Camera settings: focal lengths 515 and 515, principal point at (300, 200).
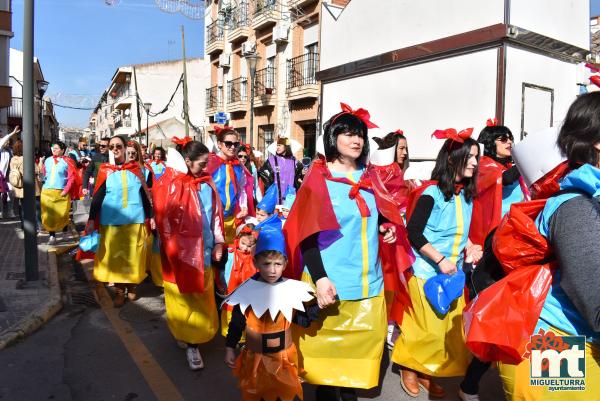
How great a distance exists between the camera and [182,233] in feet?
13.3

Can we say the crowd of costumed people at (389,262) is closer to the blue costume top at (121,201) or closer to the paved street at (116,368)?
the blue costume top at (121,201)

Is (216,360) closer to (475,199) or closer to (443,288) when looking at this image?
(443,288)

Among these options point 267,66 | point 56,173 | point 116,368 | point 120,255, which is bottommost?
point 116,368

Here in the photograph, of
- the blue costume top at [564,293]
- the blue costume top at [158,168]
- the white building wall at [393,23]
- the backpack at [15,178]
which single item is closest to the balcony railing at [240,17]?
→ the white building wall at [393,23]

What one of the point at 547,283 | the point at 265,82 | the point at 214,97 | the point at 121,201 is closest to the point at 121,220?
the point at 121,201

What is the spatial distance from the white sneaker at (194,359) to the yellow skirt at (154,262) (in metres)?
1.91

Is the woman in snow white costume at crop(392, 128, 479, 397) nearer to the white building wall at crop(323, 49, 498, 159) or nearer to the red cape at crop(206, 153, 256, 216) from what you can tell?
the red cape at crop(206, 153, 256, 216)

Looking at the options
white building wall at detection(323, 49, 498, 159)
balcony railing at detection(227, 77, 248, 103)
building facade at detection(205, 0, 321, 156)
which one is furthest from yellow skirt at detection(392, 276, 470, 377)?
balcony railing at detection(227, 77, 248, 103)

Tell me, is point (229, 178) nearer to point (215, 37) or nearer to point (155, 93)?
point (215, 37)

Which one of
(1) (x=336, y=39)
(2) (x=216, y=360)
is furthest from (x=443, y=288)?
(1) (x=336, y=39)

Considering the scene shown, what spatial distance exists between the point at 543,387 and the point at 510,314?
33 cm

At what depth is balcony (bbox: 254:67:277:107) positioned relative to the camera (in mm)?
21281

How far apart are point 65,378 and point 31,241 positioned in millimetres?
2595

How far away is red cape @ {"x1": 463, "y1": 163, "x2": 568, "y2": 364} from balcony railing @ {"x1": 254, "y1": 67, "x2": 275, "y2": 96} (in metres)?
20.0
